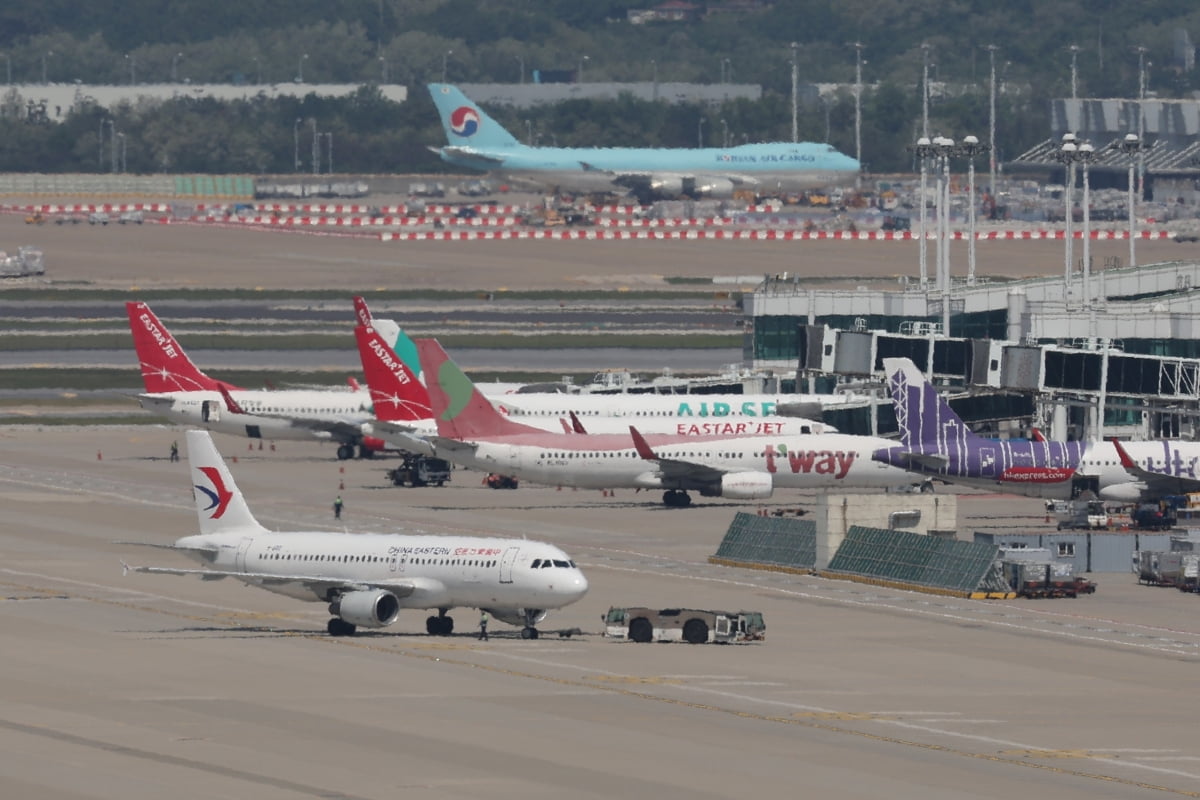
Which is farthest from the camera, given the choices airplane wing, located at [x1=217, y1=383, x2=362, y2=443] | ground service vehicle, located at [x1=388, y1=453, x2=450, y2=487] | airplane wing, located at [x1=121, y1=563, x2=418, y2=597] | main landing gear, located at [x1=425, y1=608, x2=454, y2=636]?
airplane wing, located at [x1=217, y1=383, x2=362, y2=443]

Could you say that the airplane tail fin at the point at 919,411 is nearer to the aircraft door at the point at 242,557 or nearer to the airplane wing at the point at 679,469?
the airplane wing at the point at 679,469

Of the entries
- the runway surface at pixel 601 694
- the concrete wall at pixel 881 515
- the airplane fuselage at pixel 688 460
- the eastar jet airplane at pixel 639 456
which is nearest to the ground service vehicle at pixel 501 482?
the eastar jet airplane at pixel 639 456

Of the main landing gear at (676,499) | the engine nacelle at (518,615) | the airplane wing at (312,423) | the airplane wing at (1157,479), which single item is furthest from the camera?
the airplane wing at (312,423)

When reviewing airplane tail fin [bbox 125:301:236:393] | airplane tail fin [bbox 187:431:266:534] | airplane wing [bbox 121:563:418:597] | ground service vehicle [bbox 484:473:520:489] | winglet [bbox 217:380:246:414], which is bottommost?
airplane wing [bbox 121:563:418:597]

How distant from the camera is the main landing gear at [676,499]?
388 feet

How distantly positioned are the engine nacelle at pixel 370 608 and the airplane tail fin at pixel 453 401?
39.1m

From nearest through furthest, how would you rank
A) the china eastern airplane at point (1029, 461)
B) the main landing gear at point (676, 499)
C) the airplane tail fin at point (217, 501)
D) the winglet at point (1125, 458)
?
the airplane tail fin at point (217, 501), the winglet at point (1125, 458), the china eastern airplane at point (1029, 461), the main landing gear at point (676, 499)

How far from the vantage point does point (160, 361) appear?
14112 cm

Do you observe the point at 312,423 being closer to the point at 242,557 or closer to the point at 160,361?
the point at 160,361

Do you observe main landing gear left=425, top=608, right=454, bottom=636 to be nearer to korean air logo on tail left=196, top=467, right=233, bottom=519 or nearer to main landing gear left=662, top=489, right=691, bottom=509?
korean air logo on tail left=196, top=467, right=233, bottom=519

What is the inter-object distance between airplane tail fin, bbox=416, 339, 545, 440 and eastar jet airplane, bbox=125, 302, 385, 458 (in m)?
22.7

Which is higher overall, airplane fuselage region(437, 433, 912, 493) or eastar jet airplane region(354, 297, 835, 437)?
eastar jet airplane region(354, 297, 835, 437)

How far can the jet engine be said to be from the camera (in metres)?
115

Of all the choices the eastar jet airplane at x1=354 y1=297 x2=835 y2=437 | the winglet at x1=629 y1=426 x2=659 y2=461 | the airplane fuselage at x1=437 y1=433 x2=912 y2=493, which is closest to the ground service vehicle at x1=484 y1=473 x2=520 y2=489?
the eastar jet airplane at x1=354 y1=297 x2=835 y2=437
